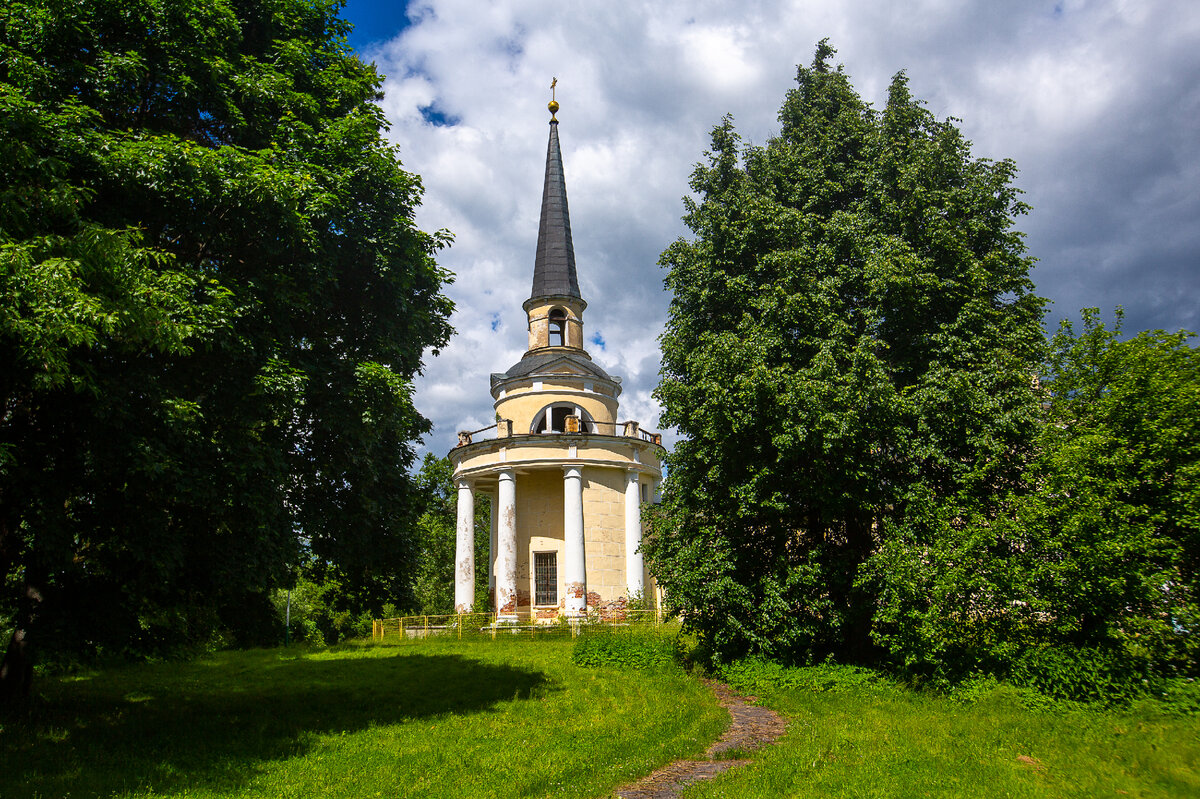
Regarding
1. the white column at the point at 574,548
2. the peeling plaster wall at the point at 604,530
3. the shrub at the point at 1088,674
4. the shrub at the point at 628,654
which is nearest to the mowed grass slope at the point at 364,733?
the shrub at the point at 628,654

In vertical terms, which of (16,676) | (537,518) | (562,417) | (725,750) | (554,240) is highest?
(554,240)

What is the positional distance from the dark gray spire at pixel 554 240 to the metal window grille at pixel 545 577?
11365mm

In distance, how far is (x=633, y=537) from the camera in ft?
90.9

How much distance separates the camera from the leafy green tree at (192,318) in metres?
8.46

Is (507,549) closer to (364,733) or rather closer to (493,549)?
(493,549)

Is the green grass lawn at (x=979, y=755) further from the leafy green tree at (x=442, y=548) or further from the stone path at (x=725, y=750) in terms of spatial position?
the leafy green tree at (x=442, y=548)

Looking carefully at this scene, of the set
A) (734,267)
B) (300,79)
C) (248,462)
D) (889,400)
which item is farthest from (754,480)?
(300,79)

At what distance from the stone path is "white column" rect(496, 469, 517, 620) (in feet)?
45.2

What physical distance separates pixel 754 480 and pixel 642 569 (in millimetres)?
14376

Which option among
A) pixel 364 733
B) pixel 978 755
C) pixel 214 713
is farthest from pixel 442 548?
pixel 978 755

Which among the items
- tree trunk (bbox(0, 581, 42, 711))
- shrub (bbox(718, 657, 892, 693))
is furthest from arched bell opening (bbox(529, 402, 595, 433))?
tree trunk (bbox(0, 581, 42, 711))

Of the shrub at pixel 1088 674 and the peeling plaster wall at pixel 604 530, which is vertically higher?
the peeling plaster wall at pixel 604 530

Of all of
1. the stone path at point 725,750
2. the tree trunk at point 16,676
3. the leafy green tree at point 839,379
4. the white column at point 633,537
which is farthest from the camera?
the white column at point 633,537

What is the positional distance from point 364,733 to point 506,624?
14.4 meters
